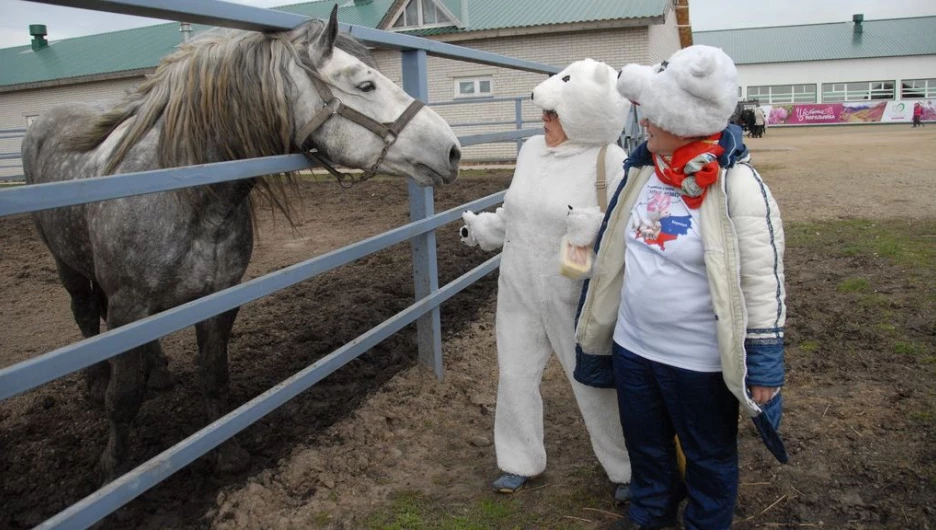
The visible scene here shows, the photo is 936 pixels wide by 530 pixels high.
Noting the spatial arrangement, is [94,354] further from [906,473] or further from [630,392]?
[906,473]

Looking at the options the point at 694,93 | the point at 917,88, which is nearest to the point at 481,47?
the point at 694,93

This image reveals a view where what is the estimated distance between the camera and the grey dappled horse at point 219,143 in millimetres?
2475

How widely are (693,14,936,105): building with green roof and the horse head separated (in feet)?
145

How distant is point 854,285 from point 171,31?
24070 mm

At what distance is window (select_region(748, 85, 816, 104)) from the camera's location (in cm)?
4416

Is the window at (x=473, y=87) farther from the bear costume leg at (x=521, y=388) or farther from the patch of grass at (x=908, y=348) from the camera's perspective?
the bear costume leg at (x=521, y=388)

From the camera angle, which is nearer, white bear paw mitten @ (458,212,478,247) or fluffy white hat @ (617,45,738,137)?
fluffy white hat @ (617,45,738,137)

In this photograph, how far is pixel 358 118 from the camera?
8.14 ft

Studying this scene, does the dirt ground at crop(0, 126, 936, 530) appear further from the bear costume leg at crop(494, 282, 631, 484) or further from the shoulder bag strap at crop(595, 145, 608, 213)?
the shoulder bag strap at crop(595, 145, 608, 213)

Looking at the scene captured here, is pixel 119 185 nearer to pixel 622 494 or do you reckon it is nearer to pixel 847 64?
pixel 622 494

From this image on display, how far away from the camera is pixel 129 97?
300 cm

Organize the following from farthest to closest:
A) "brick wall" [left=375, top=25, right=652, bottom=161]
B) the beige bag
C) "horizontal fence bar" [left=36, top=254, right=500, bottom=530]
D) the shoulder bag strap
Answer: "brick wall" [left=375, top=25, right=652, bottom=161], the shoulder bag strap, the beige bag, "horizontal fence bar" [left=36, top=254, right=500, bottom=530]

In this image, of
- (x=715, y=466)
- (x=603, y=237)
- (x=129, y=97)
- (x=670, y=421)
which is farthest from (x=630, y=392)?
(x=129, y=97)

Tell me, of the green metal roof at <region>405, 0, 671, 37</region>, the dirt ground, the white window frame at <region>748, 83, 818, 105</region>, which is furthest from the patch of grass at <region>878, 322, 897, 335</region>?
the white window frame at <region>748, 83, 818, 105</region>
